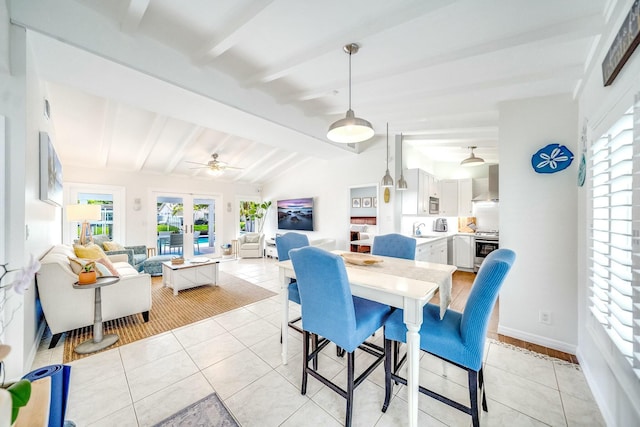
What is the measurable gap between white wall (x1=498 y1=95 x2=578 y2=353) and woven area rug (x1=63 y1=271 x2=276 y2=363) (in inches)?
128

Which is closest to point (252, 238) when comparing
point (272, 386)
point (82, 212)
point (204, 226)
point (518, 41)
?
point (204, 226)

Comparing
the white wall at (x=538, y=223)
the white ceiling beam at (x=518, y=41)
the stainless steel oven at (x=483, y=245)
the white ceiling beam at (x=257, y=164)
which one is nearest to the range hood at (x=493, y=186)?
the stainless steel oven at (x=483, y=245)

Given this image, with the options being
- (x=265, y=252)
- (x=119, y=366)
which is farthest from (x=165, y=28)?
(x=265, y=252)

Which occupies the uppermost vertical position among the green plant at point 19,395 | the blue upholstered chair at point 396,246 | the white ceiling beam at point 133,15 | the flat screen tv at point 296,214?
the white ceiling beam at point 133,15

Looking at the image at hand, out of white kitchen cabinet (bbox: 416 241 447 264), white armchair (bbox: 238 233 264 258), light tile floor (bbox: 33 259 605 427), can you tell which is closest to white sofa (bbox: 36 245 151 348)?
light tile floor (bbox: 33 259 605 427)

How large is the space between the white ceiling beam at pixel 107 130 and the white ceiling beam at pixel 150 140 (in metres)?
0.47

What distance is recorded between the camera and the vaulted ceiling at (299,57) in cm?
170

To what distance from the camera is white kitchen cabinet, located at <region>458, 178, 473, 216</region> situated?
5.45 meters

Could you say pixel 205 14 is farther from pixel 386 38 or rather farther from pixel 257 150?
pixel 257 150

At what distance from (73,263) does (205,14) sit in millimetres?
2806

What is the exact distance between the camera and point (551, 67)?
208cm

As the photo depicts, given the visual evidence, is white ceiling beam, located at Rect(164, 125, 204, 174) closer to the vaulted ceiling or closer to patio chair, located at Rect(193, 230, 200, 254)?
the vaulted ceiling

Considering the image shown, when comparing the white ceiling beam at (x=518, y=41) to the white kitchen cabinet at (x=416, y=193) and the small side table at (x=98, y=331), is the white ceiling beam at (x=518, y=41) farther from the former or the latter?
the small side table at (x=98, y=331)

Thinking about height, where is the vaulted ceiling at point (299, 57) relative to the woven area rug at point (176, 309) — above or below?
above
